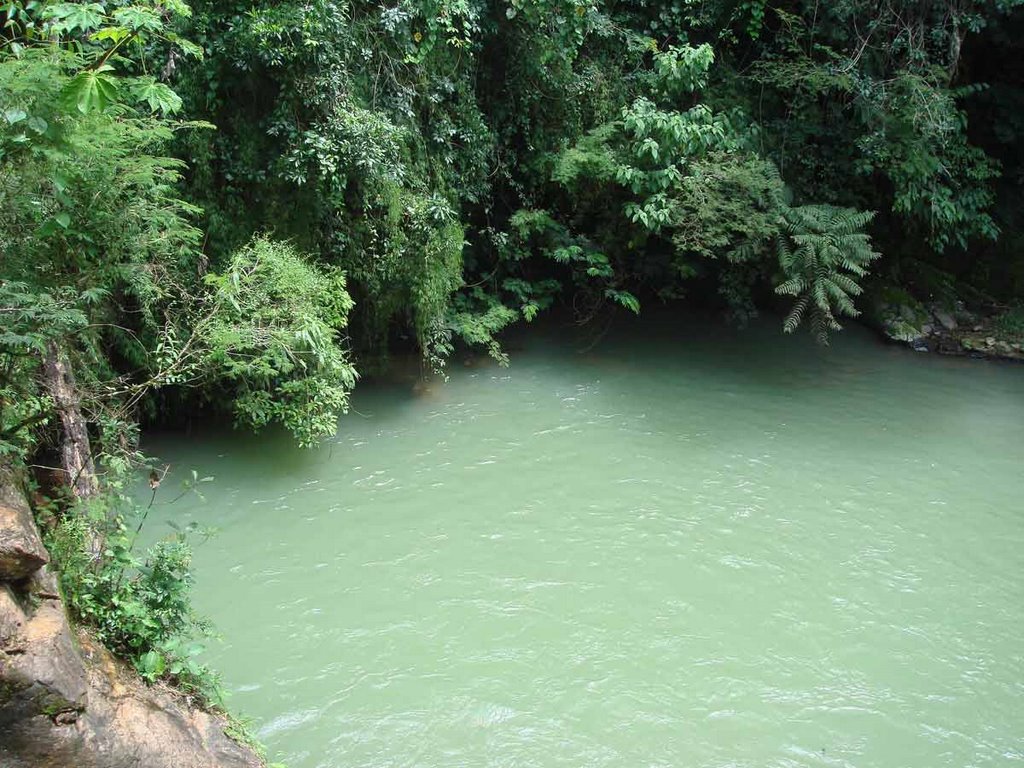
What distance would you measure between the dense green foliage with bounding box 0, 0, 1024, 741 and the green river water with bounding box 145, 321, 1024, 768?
789 millimetres

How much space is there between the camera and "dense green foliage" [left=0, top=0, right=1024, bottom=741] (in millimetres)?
4066

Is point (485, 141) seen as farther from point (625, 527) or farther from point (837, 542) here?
point (837, 542)

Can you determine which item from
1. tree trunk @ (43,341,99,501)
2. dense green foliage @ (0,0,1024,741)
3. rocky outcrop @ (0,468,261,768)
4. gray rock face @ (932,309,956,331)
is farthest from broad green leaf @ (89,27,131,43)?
gray rock face @ (932,309,956,331)

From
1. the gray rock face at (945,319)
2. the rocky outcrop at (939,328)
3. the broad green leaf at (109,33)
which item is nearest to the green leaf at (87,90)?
the broad green leaf at (109,33)

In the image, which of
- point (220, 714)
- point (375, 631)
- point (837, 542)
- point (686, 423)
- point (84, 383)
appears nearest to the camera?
Result: point (220, 714)

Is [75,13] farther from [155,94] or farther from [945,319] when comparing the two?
[945,319]

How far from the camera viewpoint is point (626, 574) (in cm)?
529

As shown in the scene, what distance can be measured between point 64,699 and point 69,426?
197 centimetres

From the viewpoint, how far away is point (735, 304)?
9.21 meters

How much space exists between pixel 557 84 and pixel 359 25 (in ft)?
7.56

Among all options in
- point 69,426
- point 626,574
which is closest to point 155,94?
point 69,426

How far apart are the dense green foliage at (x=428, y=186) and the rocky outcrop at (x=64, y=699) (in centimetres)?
21

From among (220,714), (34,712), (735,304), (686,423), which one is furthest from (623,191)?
(34,712)

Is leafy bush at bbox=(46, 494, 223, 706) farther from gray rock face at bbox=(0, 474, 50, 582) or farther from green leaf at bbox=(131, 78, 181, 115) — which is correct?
green leaf at bbox=(131, 78, 181, 115)
